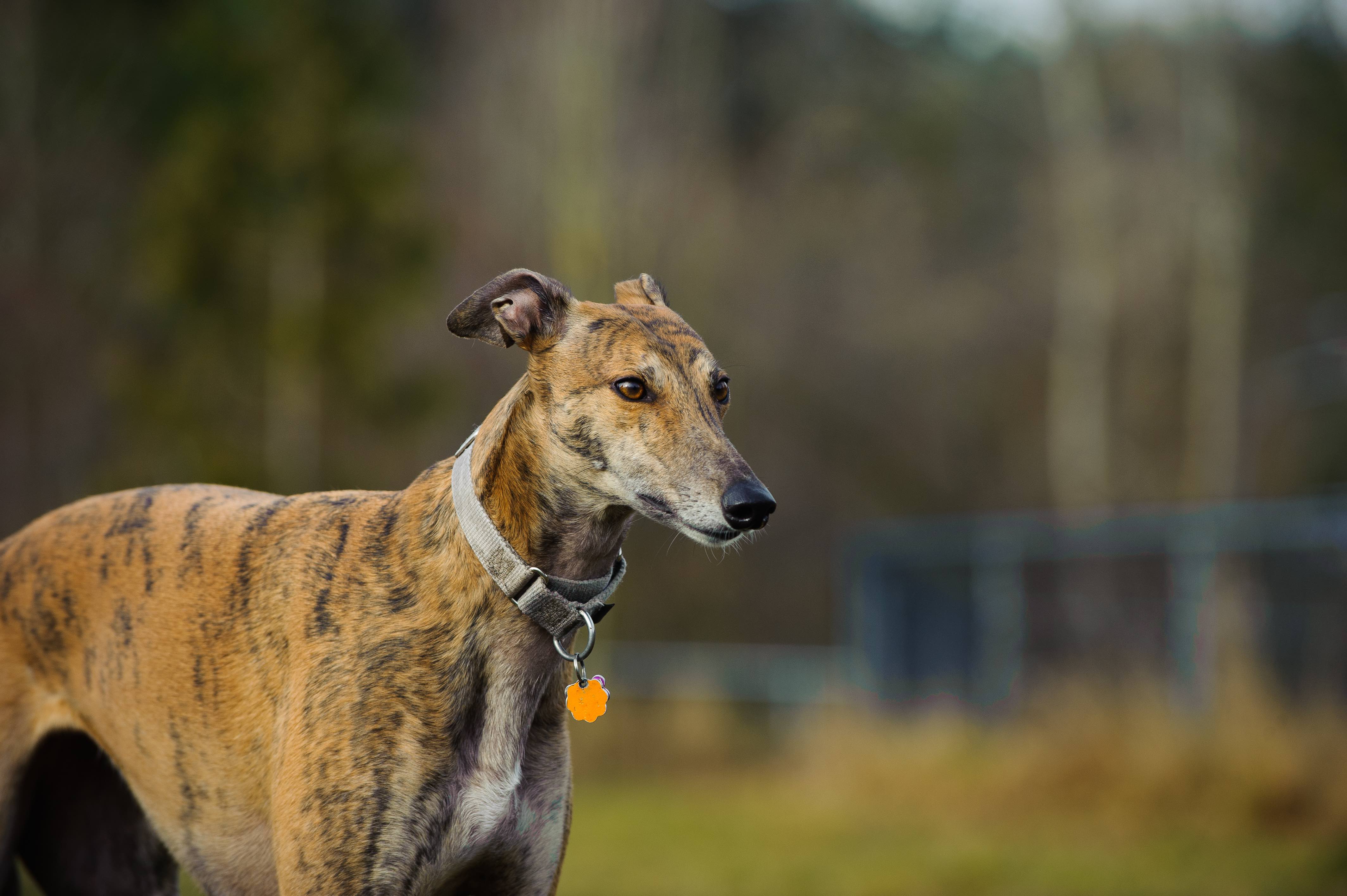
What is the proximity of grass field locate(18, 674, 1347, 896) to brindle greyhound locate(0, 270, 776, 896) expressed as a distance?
586 cm

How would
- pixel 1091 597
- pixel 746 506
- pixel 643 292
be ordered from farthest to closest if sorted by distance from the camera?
pixel 1091 597, pixel 643 292, pixel 746 506

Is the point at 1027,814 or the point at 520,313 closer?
the point at 520,313

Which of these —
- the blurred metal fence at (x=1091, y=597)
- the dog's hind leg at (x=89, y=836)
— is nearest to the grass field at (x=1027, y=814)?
the blurred metal fence at (x=1091, y=597)

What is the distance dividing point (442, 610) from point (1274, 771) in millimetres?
8757

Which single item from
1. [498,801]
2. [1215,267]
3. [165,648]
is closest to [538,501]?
[498,801]

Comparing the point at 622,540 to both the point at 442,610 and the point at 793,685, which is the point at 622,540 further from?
the point at 793,685

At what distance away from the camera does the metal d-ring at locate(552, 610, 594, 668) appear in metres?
3.06

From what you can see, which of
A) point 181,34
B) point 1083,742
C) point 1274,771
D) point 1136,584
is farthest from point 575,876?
point 181,34

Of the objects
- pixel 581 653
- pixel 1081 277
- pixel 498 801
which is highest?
pixel 1081 277

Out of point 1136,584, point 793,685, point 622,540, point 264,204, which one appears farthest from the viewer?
point 793,685

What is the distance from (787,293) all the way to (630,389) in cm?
2459

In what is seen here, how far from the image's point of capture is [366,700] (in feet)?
9.69

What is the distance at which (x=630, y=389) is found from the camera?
10.1 feet

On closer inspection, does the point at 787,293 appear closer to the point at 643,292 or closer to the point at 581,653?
the point at 643,292
